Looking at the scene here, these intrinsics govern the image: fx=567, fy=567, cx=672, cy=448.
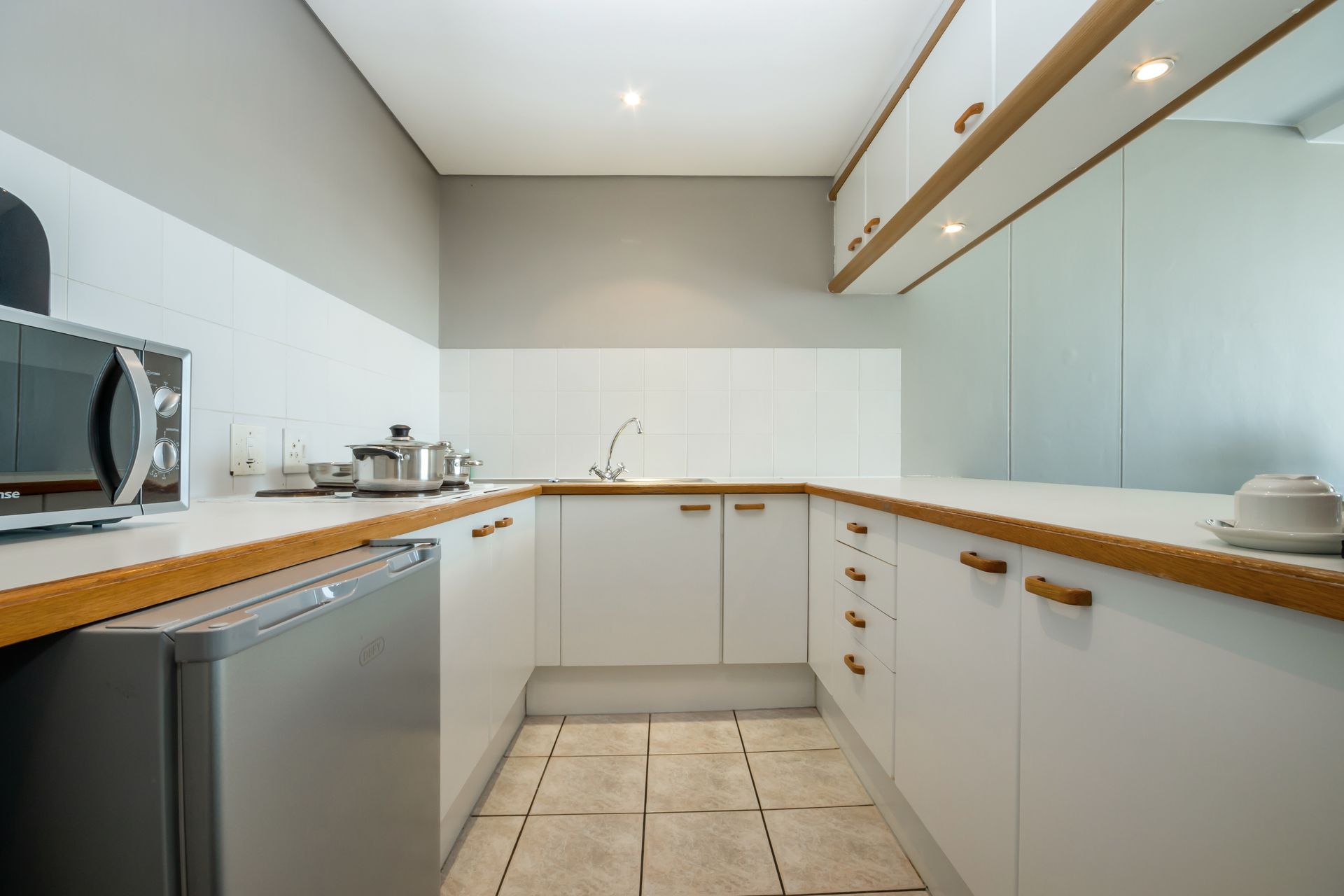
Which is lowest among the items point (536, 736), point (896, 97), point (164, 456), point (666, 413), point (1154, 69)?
point (536, 736)

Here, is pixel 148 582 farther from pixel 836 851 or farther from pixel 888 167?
pixel 888 167

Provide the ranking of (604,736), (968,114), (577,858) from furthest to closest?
(604,736) → (968,114) → (577,858)

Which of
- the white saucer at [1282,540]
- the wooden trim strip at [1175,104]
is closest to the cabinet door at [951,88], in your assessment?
the wooden trim strip at [1175,104]

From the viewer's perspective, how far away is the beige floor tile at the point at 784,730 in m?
1.99

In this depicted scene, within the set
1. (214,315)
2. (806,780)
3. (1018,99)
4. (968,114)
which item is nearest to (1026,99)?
(1018,99)

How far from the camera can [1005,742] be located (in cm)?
96

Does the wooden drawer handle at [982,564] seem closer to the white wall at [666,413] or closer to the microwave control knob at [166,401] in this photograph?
the microwave control knob at [166,401]

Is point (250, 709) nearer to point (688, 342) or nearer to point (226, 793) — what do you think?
point (226, 793)

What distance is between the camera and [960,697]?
1.11m

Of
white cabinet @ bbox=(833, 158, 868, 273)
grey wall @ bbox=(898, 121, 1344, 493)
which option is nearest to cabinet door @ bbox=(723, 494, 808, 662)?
grey wall @ bbox=(898, 121, 1344, 493)

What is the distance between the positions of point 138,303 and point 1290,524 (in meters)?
1.96

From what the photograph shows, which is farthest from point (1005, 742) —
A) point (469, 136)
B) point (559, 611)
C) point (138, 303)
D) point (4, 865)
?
point (469, 136)

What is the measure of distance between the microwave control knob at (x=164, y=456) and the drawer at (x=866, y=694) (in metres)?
1.53

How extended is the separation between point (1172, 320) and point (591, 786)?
2.10m
